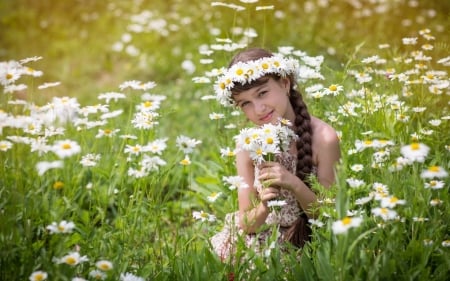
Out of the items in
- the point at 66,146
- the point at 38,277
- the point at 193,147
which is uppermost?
the point at 66,146

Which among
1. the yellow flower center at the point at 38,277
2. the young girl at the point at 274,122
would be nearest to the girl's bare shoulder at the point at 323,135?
the young girl at the point at 274,122

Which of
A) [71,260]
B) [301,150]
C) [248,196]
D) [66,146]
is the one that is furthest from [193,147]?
[71,260]

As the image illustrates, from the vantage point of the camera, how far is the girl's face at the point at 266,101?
8.45ft

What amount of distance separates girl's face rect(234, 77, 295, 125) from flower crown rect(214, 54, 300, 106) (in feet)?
0.15

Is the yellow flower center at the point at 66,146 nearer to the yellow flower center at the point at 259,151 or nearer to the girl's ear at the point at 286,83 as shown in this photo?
the yellow flower center at the point at 259,151

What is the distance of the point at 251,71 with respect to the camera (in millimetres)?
2477

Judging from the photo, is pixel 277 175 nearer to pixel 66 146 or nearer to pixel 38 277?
pixel 66 146

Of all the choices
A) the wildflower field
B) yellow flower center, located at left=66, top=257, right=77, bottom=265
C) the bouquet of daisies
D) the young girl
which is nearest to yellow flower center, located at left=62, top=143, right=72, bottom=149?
the wildflower field

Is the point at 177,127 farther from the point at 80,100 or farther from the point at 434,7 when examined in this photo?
the point at 434,7

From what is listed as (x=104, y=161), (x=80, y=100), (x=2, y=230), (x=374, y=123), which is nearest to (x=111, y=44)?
(x=80, y=100)

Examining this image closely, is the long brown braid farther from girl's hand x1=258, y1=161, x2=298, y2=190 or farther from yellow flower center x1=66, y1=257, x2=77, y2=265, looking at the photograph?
yellow flower center x1=66, y1=257, x2=77, y2=265

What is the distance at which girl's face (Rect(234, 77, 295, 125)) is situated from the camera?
258 centimetres

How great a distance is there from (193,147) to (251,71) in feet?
1.19

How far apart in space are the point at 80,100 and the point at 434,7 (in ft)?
10.7
